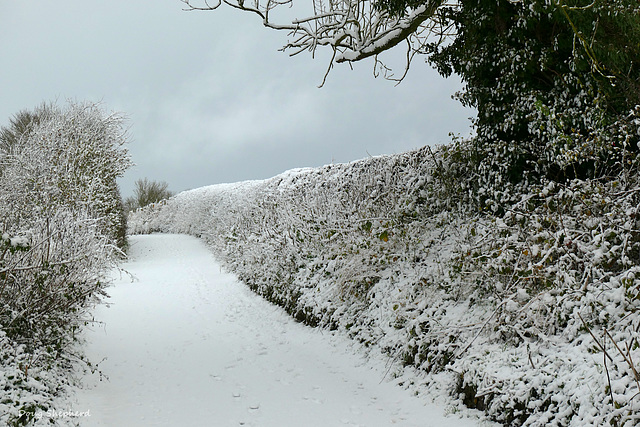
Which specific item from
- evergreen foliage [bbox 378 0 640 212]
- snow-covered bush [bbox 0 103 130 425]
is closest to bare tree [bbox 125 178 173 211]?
snow-covered bush [bbox 0 103 130 425]

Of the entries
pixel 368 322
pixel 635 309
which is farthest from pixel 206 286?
pixel 635 309

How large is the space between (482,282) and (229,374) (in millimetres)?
3483

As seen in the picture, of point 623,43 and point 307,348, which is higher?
point 623,43

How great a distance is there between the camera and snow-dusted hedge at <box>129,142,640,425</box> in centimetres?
354

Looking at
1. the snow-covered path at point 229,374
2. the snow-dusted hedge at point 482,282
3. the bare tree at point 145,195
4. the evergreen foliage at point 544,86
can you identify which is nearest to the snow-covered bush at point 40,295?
the snow-covered path at point 229,374

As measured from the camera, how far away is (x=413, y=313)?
5594 mm

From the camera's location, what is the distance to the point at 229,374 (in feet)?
18.8

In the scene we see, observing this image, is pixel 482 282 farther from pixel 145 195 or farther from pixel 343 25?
pixel 145 195

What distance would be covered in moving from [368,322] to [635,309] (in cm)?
355

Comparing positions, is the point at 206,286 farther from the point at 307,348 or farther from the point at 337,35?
the point at 337,35

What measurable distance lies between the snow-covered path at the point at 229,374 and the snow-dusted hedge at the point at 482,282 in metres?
0.53

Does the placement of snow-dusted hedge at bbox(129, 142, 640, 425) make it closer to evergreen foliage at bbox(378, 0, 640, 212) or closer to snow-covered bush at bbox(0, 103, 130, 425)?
evergreen foliage at bbox(378, 0, 640, 212)

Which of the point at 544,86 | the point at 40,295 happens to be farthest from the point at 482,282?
the point at 40,295

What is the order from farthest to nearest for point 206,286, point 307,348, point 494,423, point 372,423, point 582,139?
1. point 206,286
2. point 307,348
3. point 582,139
4. point 372,423
5. point 494,423
